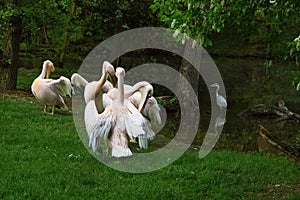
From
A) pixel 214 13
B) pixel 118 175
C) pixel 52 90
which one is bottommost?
pixel 118 175

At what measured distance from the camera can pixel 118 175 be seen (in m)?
6.81

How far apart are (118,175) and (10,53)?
25.6ft

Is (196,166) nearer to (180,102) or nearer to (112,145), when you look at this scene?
(112,145)

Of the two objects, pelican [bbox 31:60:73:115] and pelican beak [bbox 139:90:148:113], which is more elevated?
pelican beak [bbox 139:90:148:113]

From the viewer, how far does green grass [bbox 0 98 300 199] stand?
6059mm

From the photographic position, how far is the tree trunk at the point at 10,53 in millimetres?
13469

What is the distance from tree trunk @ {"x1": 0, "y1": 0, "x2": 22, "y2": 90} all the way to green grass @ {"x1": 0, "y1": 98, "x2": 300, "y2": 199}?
4.85 metres

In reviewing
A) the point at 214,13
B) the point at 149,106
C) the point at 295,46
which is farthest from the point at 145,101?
the point at 295,46

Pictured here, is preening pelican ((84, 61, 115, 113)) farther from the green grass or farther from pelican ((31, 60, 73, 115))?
pelican ((31, 60, 73, 115))

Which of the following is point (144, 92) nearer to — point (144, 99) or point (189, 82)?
point (144, 99)

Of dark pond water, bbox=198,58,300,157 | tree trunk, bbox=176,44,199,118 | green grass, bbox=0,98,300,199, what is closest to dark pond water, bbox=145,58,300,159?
dark pond water, bbox=198,58,300,157

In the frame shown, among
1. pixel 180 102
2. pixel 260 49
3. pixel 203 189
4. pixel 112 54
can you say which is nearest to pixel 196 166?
pixel 203 189

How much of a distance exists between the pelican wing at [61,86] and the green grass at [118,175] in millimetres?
1918

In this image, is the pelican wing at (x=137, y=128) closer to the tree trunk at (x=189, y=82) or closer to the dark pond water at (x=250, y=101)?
the dark pond water at (x=250, y=101)
